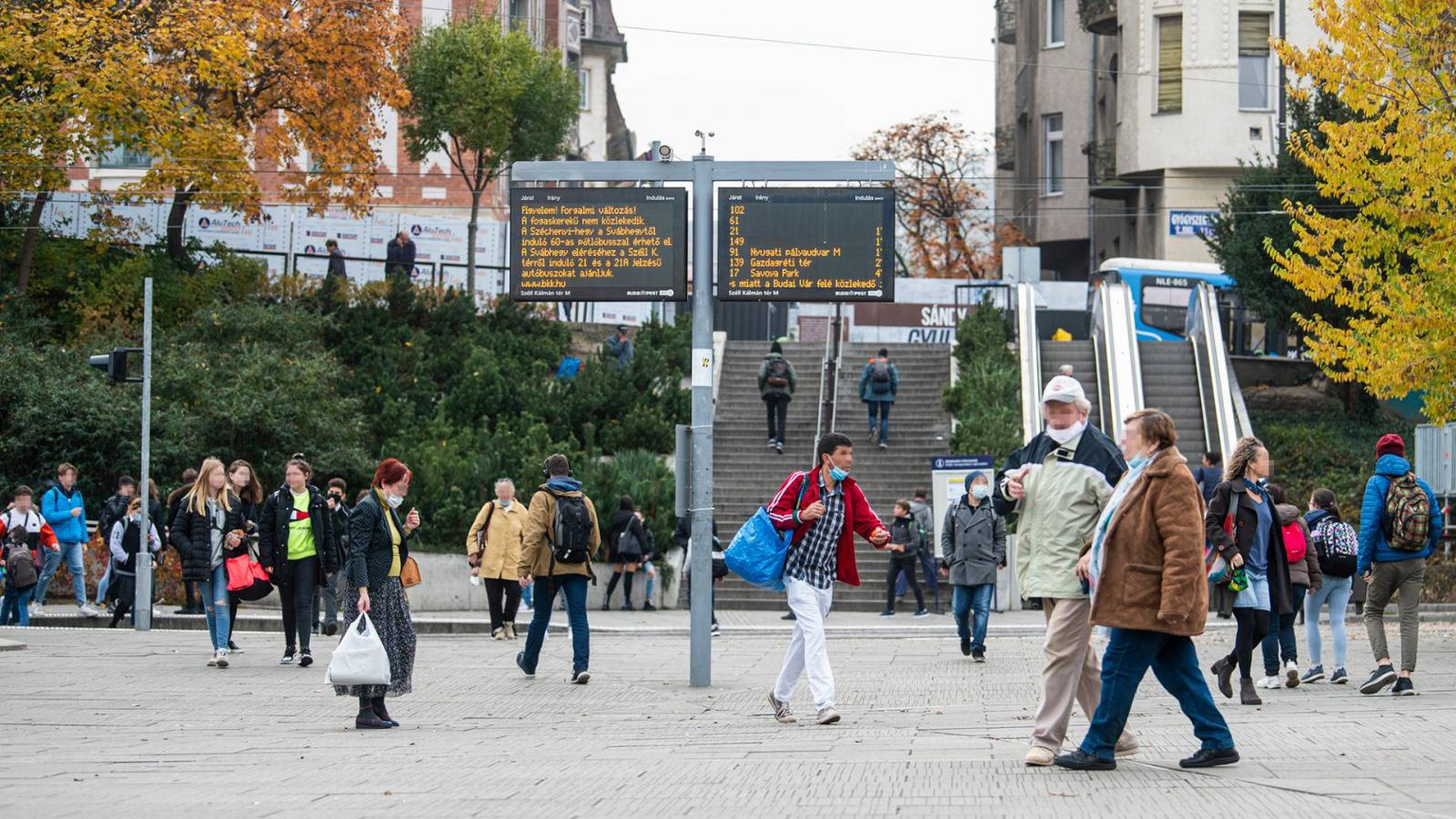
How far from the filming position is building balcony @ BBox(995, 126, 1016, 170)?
64812mm

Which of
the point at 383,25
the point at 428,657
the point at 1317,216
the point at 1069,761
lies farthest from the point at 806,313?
the point at 1069,761

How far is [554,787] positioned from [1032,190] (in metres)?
52.9

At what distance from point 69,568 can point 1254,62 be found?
35.5 metres

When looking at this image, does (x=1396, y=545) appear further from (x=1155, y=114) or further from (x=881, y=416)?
(x=1155, y=114)

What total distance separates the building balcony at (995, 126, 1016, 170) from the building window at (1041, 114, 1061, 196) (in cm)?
618

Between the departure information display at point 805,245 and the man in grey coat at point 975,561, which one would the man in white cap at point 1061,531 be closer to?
the departure information display at point 805,245

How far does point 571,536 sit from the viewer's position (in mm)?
14484

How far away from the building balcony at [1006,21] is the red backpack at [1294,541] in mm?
55533

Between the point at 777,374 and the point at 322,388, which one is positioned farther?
the point at 777,374

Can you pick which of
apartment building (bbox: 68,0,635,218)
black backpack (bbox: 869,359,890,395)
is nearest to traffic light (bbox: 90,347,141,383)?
apartment building (bbox: 68,0,635,218)

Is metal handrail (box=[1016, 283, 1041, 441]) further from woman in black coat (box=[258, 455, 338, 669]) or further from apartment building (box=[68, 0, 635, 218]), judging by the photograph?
woman in black coat (box=[258, 455, 338, 669])

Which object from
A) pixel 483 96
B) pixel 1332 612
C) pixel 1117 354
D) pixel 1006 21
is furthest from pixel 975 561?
pixel 1006 21

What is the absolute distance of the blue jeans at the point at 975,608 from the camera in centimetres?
1738

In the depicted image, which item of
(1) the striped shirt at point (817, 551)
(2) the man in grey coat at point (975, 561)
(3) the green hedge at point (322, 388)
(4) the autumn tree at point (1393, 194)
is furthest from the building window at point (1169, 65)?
(1) the striped shirt at point (817, 551)
